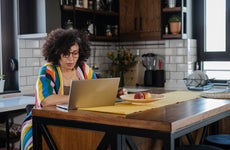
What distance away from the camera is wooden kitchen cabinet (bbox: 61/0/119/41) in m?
4.46

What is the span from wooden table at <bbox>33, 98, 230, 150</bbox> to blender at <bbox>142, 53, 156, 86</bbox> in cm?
259

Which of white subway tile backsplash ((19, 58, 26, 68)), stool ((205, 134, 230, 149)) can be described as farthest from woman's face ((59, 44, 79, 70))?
white subway tile backsplash ((19, 58, 26, 68))

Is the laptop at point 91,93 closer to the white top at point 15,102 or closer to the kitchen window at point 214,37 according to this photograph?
the white top at point 15,102

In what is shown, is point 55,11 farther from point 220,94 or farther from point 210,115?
point 210,115

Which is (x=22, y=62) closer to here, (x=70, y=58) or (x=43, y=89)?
(x=70, y=58)

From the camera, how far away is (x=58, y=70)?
264cm

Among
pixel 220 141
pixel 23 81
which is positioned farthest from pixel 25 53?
pixel 220 141

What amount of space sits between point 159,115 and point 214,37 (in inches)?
125

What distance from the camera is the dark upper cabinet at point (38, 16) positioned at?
389cm

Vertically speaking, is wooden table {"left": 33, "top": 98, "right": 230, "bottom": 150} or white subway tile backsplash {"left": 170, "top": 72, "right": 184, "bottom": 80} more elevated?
white subway tile backsplash {"left": 170, "top": 72, "right": 184, "bottom": 80}

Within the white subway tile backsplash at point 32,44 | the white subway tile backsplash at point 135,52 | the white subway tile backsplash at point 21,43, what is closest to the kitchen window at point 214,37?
the white subway tile backsplash at point 135,52

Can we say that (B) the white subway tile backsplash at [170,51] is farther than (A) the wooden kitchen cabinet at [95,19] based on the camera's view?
Yes

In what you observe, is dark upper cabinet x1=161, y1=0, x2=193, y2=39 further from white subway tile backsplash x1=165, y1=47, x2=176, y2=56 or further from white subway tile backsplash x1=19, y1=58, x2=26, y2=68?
white subway tile backsplash x1=19, y1=58, x2=26, y2=68

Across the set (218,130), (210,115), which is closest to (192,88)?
(218,130)
